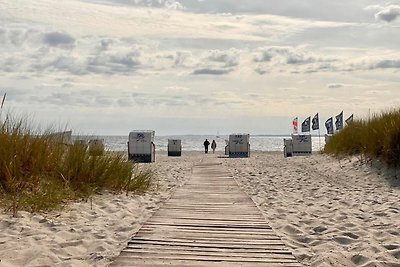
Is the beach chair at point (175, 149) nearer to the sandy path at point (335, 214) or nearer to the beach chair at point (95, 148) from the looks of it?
the sandy path at point (335, 214)

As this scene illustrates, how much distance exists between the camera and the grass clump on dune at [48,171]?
598 cm

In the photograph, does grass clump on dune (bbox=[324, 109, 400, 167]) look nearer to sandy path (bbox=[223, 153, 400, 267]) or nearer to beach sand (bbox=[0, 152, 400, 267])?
sandy path (bbox=[223, 153, 400, 267])

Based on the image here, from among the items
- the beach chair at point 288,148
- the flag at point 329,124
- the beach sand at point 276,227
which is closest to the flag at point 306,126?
the flag at point 329,124

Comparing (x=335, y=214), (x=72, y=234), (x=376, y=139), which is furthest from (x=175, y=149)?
(x=72, y=234)

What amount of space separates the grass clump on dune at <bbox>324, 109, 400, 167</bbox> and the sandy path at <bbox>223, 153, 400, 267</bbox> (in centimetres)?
44

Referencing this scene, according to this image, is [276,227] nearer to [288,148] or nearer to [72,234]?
[72,234]

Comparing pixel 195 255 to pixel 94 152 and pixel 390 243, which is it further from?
pixel 94 152

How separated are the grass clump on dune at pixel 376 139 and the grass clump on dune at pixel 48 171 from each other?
554cm

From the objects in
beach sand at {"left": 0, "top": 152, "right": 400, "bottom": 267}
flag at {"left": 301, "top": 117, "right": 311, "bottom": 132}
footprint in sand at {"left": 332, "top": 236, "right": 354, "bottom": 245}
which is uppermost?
flag at {"left": 301, "top": 117, "right": 311, "bottom": 132}

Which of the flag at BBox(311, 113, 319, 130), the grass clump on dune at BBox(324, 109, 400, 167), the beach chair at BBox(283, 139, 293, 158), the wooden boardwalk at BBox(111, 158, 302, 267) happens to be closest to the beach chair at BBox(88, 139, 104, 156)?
the wooden boardwalk at BBox(111, 158, 302, 267)

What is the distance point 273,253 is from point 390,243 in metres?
1.19

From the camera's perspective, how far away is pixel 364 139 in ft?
41.7

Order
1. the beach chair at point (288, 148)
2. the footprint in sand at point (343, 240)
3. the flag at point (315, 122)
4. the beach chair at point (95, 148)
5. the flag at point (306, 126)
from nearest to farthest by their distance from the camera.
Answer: the footprint in sand at point (343, 240)
the beach chair at point (95, 148)
the beach chair at point (288, 148)
the flag at point (315, 122)
the flag at point (306, 126)

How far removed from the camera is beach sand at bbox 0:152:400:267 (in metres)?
4.07
